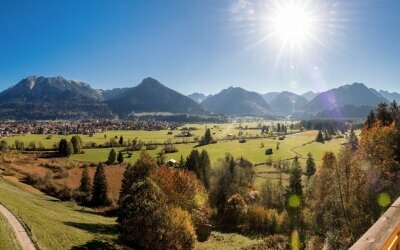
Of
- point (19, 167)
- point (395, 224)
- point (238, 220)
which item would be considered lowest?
point (238, 220)

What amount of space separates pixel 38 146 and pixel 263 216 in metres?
135

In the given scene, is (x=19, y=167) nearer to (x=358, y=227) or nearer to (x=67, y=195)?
(x=67, y=195)

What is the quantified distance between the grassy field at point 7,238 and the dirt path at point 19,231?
0.72m

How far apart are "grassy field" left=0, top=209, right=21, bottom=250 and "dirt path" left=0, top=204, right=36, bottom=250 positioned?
28.3 inches

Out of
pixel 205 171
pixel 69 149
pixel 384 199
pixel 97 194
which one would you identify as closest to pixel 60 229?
pixel 97 194

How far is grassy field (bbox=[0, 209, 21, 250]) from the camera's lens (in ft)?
114

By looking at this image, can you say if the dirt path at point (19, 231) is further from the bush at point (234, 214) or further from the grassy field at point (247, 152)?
the grassy field at point (247, 152)

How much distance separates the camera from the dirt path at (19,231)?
124 ft

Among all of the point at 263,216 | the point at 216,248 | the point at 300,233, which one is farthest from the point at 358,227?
the point at 263,216

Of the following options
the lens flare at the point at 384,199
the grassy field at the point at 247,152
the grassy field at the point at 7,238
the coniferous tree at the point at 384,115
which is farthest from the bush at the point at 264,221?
the grassy field at the point at 247,152

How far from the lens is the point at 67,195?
297 ft

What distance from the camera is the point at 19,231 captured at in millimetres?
41312

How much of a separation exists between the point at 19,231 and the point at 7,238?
4.74 m

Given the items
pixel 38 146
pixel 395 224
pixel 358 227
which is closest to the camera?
pixel 395 224
